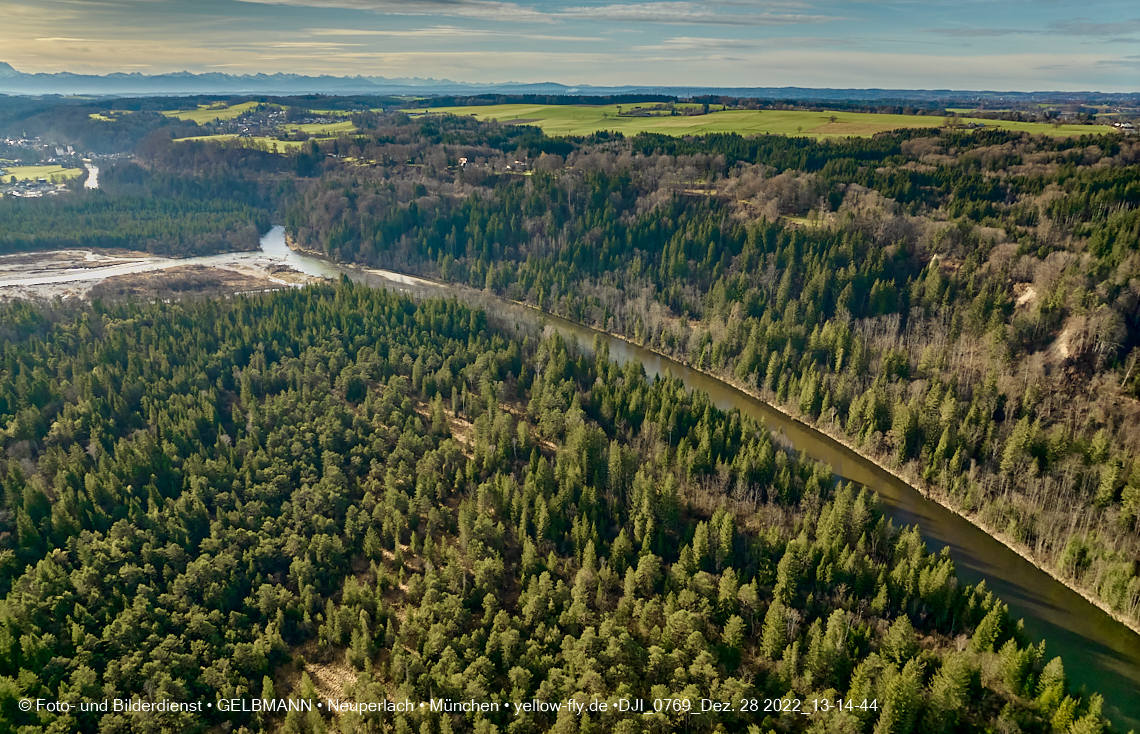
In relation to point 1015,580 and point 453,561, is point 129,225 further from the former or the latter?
point 1015,580

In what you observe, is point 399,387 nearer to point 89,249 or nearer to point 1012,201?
point 1012,201

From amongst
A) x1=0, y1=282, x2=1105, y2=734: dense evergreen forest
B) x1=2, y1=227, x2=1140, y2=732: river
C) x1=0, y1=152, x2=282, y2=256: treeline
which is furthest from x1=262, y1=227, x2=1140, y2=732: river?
x1=0, y1=152, x2=282, y2=256: treeline

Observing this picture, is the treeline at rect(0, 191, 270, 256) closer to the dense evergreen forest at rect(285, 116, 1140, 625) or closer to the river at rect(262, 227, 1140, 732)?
the dense evergreen forest at rect(285, 116, 1140, 625)

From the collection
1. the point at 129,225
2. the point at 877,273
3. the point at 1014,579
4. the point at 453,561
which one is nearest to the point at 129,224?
the point at 129,225

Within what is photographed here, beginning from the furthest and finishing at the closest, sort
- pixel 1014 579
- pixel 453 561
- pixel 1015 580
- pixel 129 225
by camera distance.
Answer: pixel 129 225
pixel 1014 579
pixel 1015 580
pixel 453 561

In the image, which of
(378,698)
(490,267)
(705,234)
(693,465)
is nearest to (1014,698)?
(693,465)
